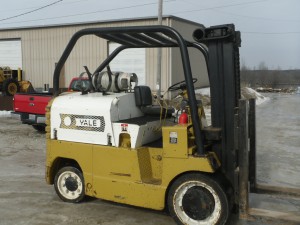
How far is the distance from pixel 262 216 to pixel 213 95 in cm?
147

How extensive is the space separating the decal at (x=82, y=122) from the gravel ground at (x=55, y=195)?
1136 mm

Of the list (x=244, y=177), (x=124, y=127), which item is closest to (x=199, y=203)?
(x=244, y=177)

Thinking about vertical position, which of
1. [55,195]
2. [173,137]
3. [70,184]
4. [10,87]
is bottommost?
[55,195]

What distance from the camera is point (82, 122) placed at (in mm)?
5348

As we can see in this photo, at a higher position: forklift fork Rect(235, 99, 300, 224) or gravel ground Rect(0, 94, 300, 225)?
forklift fork Rect(235, 99, 300, 224)

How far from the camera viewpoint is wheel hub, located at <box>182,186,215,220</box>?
4.55 m

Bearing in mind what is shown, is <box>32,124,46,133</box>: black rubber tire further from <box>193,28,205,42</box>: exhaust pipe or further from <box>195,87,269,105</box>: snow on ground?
<box>195,87,269,105</box>: snow on ground

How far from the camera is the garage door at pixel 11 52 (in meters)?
28.9

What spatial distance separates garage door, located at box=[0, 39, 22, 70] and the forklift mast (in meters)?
26.5

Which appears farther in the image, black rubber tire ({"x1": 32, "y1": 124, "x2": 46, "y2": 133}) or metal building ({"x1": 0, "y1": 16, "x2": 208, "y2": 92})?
metal building ({"x1": 0, "y1": 16, "x2": 208, "y2": 92})

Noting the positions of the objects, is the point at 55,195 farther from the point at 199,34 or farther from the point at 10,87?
the point at 10,87

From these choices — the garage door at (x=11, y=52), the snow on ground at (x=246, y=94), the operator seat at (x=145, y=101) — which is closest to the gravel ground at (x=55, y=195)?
the operator seat at (x=145, y=101)

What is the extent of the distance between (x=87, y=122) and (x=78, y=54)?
21576mm

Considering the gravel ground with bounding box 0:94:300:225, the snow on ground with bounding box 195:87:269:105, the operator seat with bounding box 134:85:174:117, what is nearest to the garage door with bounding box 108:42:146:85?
the snow on ground with bounding box 195:87:269:105
